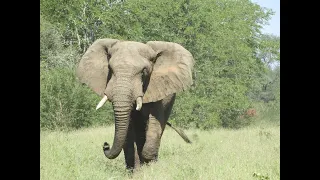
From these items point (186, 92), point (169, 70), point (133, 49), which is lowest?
point (186, 92)

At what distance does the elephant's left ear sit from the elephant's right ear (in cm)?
85

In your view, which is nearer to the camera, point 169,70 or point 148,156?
point 148,156

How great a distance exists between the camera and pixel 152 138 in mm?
10133

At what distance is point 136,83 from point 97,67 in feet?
4.61

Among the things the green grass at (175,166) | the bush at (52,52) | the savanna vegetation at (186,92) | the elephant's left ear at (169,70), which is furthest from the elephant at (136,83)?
the bush at (52,52)

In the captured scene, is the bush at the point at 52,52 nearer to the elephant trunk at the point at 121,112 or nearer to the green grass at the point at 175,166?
the green grass at the point at 175,166

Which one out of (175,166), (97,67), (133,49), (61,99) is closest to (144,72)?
(133,49)

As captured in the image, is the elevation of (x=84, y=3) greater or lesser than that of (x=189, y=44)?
lesser

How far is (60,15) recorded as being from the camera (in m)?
35.4

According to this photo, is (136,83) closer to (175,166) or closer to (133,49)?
(133,49)

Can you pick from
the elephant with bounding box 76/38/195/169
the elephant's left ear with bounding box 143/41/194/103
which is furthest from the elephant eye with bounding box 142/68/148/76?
Result: the elephant's left ear with bounding box 143/41/194/103
